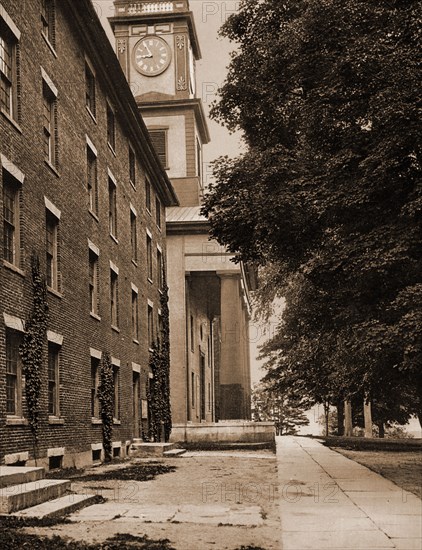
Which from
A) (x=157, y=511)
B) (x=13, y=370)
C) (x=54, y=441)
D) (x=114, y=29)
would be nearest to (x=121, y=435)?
(x=54, y=441)

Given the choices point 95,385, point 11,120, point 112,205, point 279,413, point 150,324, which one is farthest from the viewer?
point 279,413

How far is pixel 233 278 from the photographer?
130ft

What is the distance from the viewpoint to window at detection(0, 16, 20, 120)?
15.7 meters

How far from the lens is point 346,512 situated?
10.2m

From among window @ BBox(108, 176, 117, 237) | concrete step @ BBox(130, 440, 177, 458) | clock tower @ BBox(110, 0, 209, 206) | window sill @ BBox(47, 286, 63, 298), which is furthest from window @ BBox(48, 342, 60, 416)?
clock tower @ BBox(110, 0, 209, 206)

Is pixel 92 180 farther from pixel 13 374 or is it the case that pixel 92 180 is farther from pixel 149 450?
pixel 13 374

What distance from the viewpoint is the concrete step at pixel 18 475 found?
37.4ft

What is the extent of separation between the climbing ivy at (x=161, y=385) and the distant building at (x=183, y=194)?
338cm

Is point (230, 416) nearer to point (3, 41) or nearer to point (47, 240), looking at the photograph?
point (47, 240)

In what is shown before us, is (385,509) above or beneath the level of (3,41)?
beneath

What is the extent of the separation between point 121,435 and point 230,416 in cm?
1235

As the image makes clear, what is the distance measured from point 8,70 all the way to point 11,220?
2877 mm

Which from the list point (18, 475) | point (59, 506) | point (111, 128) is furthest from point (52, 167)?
point (59, 506)

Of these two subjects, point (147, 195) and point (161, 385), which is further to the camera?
point (147, 195)
